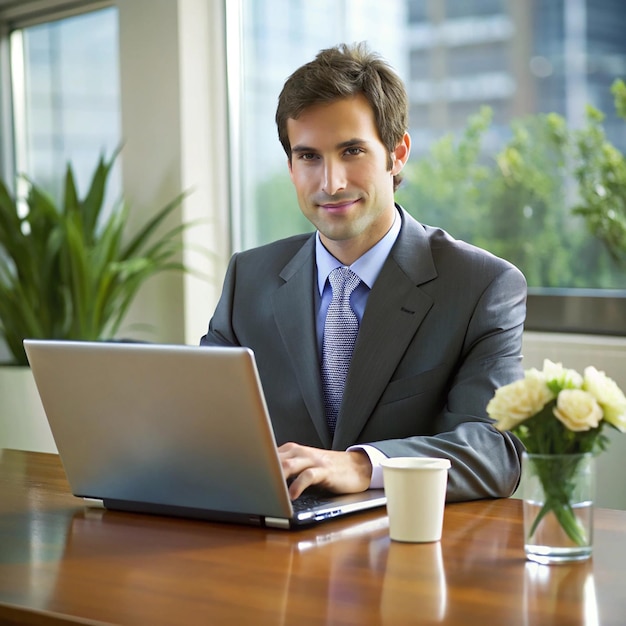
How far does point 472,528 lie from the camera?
1598mm

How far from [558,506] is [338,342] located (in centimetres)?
89

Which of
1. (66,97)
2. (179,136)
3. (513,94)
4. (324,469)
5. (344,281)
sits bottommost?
(324,469)

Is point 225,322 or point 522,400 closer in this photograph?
point 522,400

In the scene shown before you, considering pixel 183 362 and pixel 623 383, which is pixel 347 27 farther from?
pixel 183 362

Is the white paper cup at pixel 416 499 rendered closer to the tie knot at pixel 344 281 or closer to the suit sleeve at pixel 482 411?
the suit sleeve at pixel 482 411

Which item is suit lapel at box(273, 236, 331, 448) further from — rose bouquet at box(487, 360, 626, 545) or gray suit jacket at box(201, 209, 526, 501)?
rose bouquet at box(487, 360, 626, 545)

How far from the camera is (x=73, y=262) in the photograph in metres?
4.25

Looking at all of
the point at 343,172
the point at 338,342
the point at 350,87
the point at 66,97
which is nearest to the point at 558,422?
the point at 338,342

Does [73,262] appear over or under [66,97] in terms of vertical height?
under

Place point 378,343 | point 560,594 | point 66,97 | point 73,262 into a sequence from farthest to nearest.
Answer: point 66,97, point 73,262, point 378,343, point 560,594

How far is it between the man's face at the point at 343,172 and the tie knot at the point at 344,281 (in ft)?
0.17

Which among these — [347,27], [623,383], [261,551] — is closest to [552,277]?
[623,383]

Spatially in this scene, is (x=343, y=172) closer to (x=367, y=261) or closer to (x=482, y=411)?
(x=367, y=261)

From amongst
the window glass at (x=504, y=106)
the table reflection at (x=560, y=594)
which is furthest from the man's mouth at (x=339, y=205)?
the window glass at (x=504, y=106)
